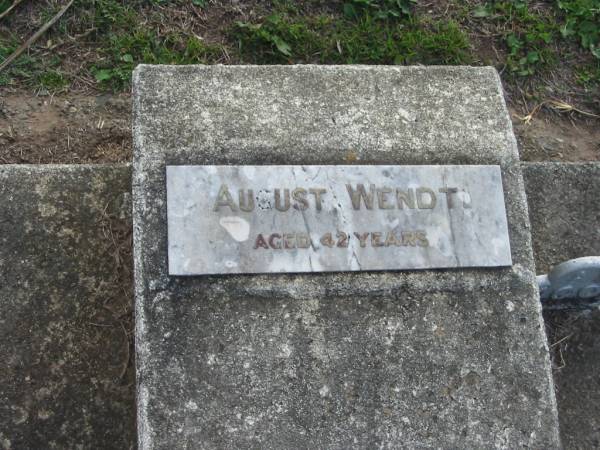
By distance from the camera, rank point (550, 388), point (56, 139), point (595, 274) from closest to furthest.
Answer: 1. point (550, 388)
2. point (595, 274)
3. point (56, 139)

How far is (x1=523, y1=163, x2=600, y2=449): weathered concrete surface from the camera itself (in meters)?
2.08

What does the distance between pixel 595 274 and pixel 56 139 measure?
6.66ft

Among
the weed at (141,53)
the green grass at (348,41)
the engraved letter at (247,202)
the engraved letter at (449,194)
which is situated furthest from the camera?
the green grass at (348,41)

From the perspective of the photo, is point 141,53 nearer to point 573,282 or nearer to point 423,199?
point 423,199

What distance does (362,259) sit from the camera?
67.9 inches

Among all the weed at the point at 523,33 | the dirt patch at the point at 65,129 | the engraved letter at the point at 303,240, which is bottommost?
the engraved letter at the point at 303,240

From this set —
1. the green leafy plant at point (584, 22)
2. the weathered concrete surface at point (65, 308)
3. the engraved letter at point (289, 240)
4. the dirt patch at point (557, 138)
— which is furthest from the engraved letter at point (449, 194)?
the green leafy plant at point (584, 22)

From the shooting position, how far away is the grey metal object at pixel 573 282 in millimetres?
1937

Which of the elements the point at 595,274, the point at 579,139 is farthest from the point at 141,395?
the point at 579,139

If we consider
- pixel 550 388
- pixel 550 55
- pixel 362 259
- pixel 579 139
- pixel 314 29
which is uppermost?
pixel 314 29

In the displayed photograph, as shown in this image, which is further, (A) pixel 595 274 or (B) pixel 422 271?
(A) pixel 595 274

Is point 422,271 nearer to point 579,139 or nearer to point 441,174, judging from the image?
point 441,174

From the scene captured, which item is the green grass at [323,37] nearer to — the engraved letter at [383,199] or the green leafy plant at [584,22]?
the green leafy plant at [584,22]

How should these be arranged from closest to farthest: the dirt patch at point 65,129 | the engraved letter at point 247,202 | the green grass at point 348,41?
the engraved letter at point 247,202, the dirt patch at point 65,129, the green grass at point 348,41
